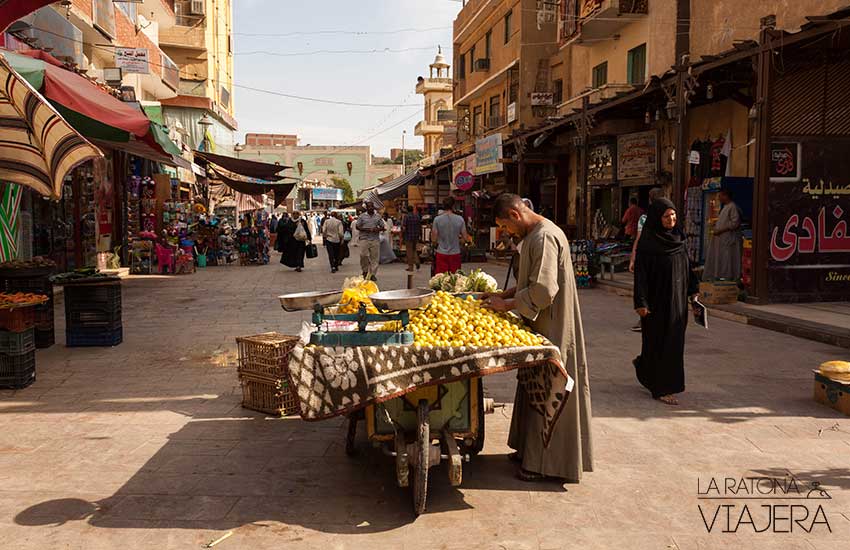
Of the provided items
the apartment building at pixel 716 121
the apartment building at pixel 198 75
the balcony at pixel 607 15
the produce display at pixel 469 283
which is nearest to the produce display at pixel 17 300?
the produce display at pixel 469 283

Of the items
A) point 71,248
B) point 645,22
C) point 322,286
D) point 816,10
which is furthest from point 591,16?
point 71,248

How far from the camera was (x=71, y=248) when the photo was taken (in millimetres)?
14953

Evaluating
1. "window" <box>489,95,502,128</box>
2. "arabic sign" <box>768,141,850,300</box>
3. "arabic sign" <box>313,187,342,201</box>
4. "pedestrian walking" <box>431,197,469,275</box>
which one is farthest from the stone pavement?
"arabic sign" <box>313,187,342,201</box>

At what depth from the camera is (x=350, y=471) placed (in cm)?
450

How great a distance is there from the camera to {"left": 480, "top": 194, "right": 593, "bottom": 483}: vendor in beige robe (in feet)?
13.4

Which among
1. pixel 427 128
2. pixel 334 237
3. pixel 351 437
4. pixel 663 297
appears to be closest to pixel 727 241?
pixel 663 297

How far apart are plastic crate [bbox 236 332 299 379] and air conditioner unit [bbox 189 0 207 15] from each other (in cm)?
3570

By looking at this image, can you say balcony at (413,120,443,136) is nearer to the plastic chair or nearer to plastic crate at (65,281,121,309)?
the plastic chair

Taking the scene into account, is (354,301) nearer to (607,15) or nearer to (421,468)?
(421,468)

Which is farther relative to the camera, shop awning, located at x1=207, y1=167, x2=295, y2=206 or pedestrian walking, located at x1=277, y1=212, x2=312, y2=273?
shop awning, located at x1=207, y1=167, x2=295, y2=206

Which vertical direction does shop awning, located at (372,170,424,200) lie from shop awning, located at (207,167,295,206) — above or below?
above

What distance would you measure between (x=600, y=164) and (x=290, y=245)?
359 inches

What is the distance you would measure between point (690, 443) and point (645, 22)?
16.0 metres

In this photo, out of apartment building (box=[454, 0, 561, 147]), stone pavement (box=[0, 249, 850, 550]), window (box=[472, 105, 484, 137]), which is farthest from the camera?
window (box=[472, 105, 484, 137])
